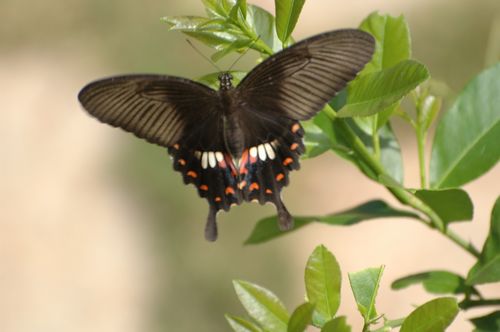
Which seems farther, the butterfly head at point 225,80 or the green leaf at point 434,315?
the butterfly head at point 225,80

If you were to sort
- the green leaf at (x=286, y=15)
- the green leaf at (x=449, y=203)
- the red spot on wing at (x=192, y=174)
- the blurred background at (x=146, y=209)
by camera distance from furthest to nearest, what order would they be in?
1. the blurred background at (x=146, y=209)
2. the red spot on wing at (x=192, y=174)
3. the green leaf at (x=449, y=203)
4. the green leaf at (x=286, y=15)

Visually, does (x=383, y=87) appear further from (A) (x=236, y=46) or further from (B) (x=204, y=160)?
(B) (x=204, y=160)

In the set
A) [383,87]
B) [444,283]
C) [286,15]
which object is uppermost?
[286,15]

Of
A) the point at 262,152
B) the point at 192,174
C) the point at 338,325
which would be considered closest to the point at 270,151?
the point at 262,152

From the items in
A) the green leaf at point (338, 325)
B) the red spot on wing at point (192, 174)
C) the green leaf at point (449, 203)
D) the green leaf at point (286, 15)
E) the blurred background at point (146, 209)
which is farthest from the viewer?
the blurred background at point (146, 209)

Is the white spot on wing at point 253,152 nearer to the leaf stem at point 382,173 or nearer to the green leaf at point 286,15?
the leaf stem at point 382,173

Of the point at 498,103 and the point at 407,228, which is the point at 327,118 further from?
the point at 407,228

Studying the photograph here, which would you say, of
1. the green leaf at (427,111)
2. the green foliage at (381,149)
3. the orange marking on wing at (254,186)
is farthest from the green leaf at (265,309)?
the green leaf at (427,111)

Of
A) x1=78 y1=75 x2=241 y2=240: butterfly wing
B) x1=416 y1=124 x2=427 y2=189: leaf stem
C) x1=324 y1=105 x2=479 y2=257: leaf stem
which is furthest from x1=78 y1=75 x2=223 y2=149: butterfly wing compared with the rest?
x1=416 y1=124 x2=427 y2=189: leaf stem

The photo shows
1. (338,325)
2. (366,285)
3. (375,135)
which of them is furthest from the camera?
(375,135)
